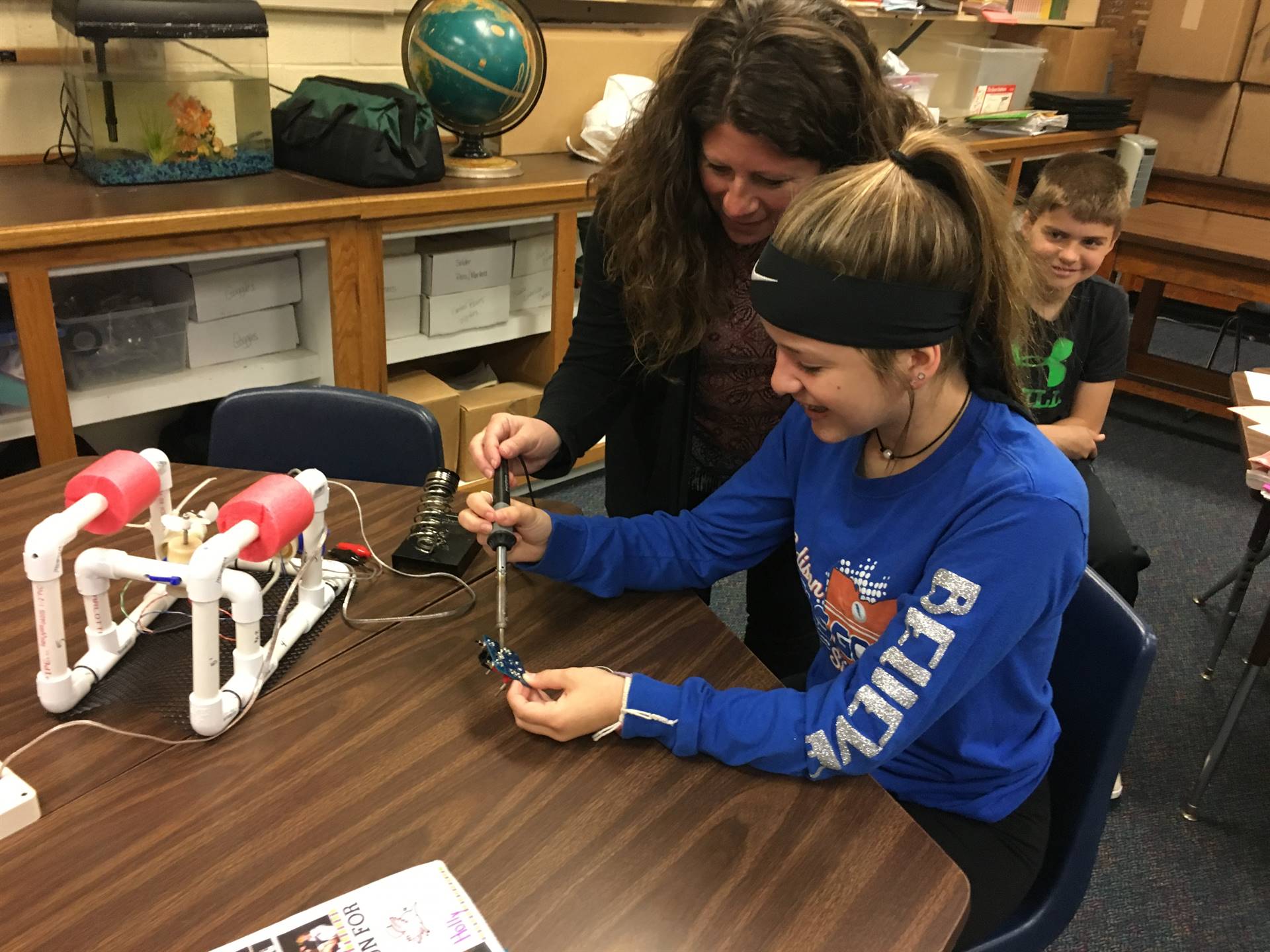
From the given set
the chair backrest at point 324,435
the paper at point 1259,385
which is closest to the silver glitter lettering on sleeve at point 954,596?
the chair backrest at point 324,435

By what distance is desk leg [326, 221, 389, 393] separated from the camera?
2127mm

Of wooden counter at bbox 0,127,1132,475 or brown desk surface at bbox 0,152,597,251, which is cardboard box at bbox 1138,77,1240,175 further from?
brown desk surface at bbox 0,152,597,251

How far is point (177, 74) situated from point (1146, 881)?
251 cm

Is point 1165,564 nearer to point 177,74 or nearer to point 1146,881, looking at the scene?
point 1146,881

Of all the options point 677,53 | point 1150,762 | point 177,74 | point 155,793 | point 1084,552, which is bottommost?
point 1150,762

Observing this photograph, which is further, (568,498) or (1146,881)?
(568,498)

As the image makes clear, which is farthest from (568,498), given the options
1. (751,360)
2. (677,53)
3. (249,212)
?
(677,53)

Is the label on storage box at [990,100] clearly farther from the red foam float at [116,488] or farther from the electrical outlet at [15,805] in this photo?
the electrical outlet at [15,805]

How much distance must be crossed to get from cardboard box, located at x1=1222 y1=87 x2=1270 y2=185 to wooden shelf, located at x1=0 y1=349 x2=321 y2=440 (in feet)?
14.8

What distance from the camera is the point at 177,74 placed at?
6.97 feet

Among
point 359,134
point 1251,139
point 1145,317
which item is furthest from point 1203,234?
point 359,134

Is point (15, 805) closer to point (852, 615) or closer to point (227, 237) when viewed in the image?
point (852, 615)

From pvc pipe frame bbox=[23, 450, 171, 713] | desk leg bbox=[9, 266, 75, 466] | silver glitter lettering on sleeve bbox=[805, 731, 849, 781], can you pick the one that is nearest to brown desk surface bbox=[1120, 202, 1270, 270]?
silver glitter lettering on sleeve bbox=[805, 731, 849, 781]

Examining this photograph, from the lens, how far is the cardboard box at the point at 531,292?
2727 millimetres
